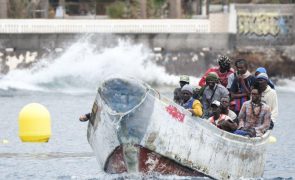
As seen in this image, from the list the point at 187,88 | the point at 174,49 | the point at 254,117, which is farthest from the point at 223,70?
the point at 174,49

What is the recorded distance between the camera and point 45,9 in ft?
196

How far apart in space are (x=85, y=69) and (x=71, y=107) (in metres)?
11.0

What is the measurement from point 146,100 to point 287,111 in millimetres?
23635

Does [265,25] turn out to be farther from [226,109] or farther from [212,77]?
[226,109]

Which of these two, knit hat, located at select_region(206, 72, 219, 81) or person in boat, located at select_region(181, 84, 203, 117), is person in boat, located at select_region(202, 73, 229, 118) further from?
person in boat, located at select_region(181, 84, 203, 117)

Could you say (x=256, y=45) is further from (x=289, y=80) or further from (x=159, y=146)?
(x=159, y=146)

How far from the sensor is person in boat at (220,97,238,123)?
21516 millimetres

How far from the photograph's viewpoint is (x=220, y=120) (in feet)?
70.9

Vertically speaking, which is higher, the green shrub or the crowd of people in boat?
the crowd of people in boat

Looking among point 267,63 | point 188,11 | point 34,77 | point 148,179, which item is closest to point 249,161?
point 148,179

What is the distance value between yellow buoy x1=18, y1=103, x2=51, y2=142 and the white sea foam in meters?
28.4

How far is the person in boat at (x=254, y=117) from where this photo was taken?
2156 centimetres

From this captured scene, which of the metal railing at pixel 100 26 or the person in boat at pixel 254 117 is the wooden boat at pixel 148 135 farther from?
the metal railing at pixel 100 26

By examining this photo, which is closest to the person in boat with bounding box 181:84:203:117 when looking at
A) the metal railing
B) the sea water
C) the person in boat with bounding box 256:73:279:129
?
the sea water
